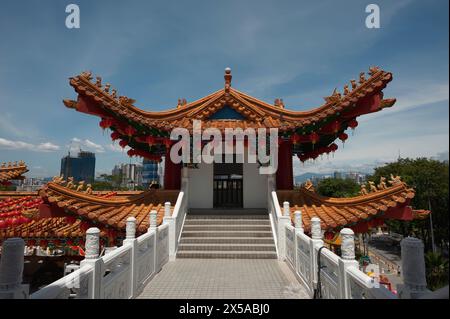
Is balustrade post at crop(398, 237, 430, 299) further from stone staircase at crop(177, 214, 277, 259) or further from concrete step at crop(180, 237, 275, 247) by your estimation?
concrete step at crop(180, 237, 275, 247)

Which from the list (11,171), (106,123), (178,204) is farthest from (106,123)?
(11,171)

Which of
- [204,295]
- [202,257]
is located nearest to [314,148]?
[202,257]

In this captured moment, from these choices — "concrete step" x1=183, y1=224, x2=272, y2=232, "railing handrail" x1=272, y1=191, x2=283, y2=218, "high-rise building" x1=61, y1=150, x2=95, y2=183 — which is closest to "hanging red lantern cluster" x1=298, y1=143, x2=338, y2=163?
"railing handrail" x1=272, y1=191, x2=283, y2=218

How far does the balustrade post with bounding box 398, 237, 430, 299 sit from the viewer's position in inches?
86.7

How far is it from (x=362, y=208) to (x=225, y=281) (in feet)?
12.8

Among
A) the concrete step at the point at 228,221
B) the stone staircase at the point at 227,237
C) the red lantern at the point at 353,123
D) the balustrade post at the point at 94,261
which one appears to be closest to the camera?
the balustrade post at the point at 94,261

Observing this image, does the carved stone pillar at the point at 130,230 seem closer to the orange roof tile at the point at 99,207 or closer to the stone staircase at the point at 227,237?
the orange roof tile at the point at 99,207

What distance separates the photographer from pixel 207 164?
30.4 ft

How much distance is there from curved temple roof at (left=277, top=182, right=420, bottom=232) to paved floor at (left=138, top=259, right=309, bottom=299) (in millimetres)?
1410

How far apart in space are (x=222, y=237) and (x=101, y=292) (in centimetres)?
428

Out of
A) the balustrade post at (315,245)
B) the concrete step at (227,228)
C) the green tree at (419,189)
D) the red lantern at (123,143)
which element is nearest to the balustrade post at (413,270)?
the balustrade post at (315,245)

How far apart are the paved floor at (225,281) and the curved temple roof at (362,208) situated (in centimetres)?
141

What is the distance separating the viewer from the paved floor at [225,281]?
4.75 m

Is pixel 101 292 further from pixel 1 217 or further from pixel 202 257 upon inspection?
pixel 1 217
